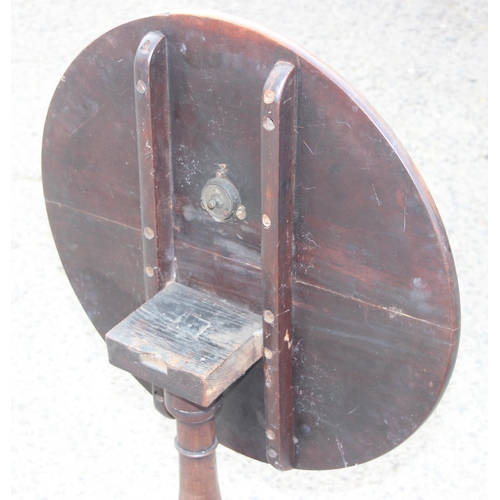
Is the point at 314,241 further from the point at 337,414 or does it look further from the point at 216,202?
the point at 337,414

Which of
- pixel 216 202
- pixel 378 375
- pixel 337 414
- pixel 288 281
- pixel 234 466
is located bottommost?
pixel 234 466

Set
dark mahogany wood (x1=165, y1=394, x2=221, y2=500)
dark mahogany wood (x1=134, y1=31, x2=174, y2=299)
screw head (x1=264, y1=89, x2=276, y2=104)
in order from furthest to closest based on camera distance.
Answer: dark mahogany wood (x1=165, y1=394, x2=221, y2=500), dark mahogany wood (x1=134, y1=31, x2=174, y2=299), screw head (x1=264, y1=89, x2=276, y2=104)

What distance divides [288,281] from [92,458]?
109cm

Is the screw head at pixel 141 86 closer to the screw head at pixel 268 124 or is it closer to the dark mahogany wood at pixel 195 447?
the screw head at pixel 268 124

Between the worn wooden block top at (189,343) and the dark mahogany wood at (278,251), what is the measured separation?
0.04 metres

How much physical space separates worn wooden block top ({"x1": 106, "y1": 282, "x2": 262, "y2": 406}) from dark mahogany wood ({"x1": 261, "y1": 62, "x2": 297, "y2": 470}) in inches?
1.7

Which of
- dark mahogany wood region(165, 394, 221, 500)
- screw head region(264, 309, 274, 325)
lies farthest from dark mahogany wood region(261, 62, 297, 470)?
dark mahogany wood region(165, 394, 221, 500)

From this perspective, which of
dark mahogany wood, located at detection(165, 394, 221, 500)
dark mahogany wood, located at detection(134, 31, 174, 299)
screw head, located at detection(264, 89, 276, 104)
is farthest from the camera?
dark mahogany wood, located at detection(165, 394, 221, 500)

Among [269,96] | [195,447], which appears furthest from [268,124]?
[195,447]

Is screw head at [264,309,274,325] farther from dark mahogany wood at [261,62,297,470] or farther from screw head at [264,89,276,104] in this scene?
screw head at [264,89,276,104]

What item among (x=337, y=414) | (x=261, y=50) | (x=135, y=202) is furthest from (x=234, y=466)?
(x=261, y=50)

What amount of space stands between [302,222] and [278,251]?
6 centimetres

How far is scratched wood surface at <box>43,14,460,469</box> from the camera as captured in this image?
1164mm

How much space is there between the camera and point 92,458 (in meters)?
2.14
